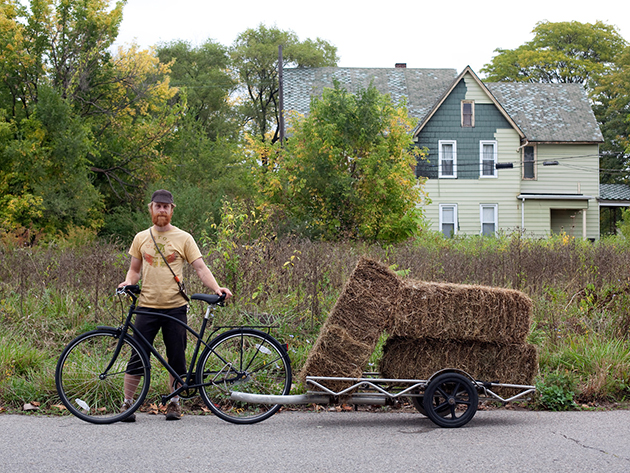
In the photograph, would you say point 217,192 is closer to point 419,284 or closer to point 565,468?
point 419,284

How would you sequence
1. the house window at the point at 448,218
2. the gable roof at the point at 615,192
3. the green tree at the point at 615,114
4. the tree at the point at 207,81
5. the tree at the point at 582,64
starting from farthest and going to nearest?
the tree at the point at 582,64
the tree at the point at 207,81
the green tree at the point at 615,114
the gable roof at the point at 615,192
the house window at the point at 448,218

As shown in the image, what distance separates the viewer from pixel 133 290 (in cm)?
609

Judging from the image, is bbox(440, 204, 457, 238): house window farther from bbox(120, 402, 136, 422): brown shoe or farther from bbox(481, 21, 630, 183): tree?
bbox(120, 402, 136, 422): brown shoe

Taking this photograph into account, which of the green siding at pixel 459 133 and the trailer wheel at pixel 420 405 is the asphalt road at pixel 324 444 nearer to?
the trailer wheel at pixel 420 405

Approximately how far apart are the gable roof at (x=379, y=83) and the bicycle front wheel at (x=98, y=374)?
92.6ft

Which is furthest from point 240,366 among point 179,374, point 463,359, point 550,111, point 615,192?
point 615,192

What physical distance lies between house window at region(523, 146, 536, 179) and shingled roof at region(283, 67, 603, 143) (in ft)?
2.60

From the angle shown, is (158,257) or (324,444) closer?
(324,444)

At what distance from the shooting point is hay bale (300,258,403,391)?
19.4 feet

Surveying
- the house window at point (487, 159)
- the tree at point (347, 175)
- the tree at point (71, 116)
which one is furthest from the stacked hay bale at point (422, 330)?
the house window at point (487, 159)

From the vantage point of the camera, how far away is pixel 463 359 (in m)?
6.12

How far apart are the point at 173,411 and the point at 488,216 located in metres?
28.2

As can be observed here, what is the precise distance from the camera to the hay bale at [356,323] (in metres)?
5.93

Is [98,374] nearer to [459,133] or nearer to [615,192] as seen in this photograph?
[459,133]
